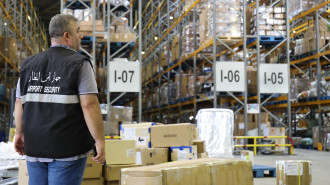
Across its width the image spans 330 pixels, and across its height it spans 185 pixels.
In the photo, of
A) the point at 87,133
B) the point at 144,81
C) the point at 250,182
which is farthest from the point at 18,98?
the point at 144,81

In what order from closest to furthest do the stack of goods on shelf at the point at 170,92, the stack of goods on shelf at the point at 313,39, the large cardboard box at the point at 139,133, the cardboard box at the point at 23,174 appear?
the cardboard box at the point at 23,174
the large cardboard box at the point at 139,133
the stack of goods on shelf at the point at 313,39
the stack of goods on shelf at the point at 170,92

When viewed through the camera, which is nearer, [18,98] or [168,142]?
[18,98]

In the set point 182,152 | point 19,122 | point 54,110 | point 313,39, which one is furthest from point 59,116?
point 313,39

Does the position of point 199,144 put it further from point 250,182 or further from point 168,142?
point 250,182

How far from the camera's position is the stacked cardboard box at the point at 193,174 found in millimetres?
2748

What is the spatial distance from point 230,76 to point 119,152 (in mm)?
7278

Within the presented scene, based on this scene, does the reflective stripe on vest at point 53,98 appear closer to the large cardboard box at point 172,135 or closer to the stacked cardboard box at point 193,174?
the stacked cardboard box at point 193,174

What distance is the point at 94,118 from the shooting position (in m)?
2.24

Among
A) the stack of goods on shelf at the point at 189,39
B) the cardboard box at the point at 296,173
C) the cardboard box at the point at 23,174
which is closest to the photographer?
the cardboard box at the point at 23,174

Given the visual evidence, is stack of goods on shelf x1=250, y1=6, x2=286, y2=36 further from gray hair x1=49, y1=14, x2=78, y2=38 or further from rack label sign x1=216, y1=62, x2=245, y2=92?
gray hair x1=49, y1=14, x2=78, y2=38

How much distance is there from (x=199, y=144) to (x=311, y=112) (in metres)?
11.0

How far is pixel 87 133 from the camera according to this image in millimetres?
A: 2289

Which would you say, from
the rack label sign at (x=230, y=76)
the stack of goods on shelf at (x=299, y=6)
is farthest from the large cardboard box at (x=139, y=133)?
the stack of goods on shelf at (x=299, y=6)

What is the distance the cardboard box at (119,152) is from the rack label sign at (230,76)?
6935 mm
